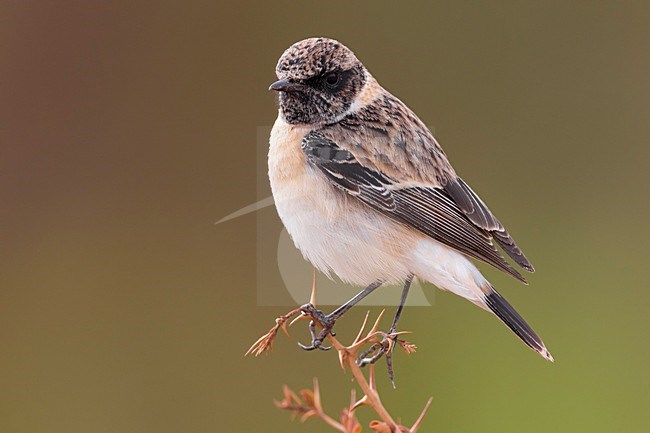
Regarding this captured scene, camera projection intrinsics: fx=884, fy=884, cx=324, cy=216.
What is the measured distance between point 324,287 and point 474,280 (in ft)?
2.51

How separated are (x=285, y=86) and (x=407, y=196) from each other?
24.8 inches

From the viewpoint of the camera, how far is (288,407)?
1592 millimetres

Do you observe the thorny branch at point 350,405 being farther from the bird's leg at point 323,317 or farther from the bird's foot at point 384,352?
the bird's foot at point 384,352

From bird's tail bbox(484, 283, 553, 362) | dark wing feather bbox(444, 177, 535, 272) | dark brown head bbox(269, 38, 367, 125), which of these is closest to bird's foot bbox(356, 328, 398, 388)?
bird's tail bbox(484, 283, 553, 362)

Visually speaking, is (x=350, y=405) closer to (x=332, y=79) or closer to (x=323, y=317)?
(x=323, y=317)

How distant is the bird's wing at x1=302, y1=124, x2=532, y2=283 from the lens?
131 inches

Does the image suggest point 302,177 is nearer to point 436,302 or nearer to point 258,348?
point 258,348

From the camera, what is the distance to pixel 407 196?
3412 mm

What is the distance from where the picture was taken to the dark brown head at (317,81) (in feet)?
11.0

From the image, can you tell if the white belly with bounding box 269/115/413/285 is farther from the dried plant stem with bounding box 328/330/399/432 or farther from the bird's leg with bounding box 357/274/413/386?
the dried plant stem with bounding box 328/330/399/432

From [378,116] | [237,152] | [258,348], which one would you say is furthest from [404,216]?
[237,152]

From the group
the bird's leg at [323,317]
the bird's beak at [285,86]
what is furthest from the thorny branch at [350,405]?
the bird's beak at [285,86]

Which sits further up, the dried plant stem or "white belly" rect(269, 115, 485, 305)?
"white belly" rect(269, 115, 485, 305)

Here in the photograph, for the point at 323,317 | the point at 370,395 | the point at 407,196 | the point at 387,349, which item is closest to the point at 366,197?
the point at 407,196
